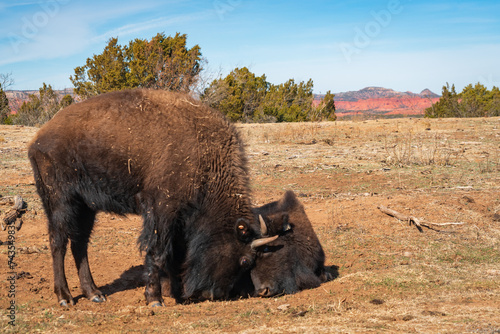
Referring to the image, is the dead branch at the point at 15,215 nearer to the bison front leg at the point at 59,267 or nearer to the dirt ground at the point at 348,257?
the dirt ground at the point at 348,257

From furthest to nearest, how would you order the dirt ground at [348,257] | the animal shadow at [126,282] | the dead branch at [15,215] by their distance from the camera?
1. the dead branch at [15,215]
2. the animal shadow at [126,282]
3. the dirt ground at [348,257]

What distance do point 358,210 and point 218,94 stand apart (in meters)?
18.8

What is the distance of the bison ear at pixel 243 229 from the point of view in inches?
209

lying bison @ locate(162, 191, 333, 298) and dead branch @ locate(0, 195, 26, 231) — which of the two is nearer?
lying bison @ locate(162, 191, 333, 298)

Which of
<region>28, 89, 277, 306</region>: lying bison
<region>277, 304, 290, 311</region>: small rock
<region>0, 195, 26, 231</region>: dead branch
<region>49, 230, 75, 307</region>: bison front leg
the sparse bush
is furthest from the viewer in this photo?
the sparse bush

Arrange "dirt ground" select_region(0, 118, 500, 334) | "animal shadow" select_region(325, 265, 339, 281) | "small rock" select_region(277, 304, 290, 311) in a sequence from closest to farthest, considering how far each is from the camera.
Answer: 1. "dirt ground" select_region(0, 118, 500, 334)
2. "small rock" select_region(277, 304, 290, 311)
3. "animal shadow" select_region(325, 265, 339, 281)

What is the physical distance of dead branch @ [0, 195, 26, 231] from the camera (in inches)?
314

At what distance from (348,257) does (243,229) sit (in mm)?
2418

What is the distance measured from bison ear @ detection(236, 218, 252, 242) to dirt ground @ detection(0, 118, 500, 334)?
28.3 inches

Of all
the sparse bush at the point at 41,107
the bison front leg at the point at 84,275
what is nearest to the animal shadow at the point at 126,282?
the bison front leg at the point at 84,275

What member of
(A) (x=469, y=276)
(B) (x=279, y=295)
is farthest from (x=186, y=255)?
(A) (x=469, y=276)

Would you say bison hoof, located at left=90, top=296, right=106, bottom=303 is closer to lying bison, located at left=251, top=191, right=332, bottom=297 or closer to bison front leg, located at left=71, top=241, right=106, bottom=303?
bison front leg, located at left=71, top=241, right=106, bottom=303

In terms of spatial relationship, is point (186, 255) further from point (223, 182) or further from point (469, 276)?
point (469, 276)

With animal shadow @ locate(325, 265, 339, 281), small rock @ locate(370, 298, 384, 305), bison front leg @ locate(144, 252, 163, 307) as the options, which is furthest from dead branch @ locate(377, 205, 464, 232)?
bison front leg @ locate(144, 252, 163, 307)
